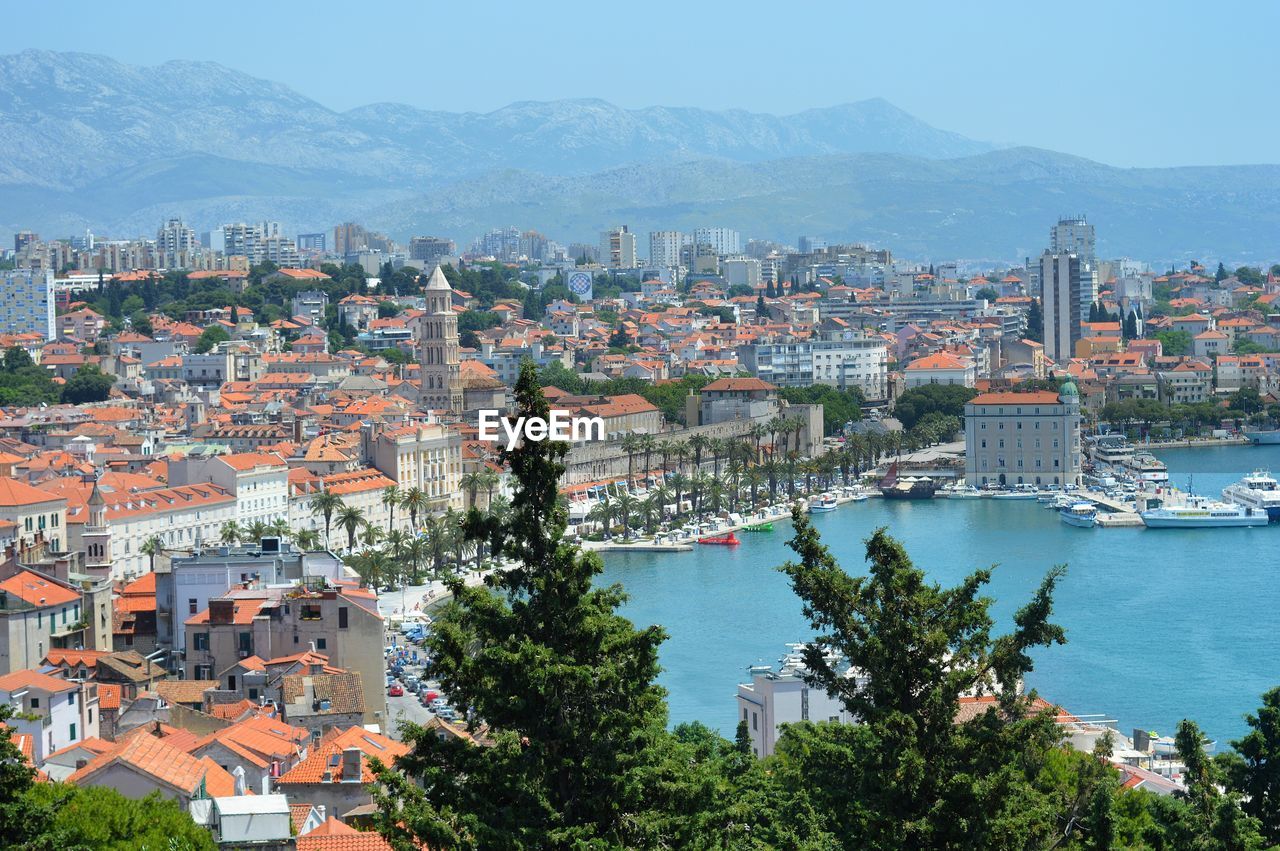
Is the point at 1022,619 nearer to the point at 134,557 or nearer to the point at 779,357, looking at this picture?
the point at 134,557

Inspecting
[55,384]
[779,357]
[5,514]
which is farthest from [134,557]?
[779,357]

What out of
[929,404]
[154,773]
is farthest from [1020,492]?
[154,773]

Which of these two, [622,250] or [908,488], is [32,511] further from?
[622,250]

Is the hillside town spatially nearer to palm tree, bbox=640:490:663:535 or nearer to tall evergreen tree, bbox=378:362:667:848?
palm tree, bbox=640:490:663:535

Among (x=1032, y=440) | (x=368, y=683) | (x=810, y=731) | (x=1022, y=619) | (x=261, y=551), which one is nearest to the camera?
(x=1022, y=619)

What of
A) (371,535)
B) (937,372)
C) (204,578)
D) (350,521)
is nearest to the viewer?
(204,578)

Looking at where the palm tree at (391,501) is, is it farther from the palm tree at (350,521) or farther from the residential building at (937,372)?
the residential building at (937,372)
